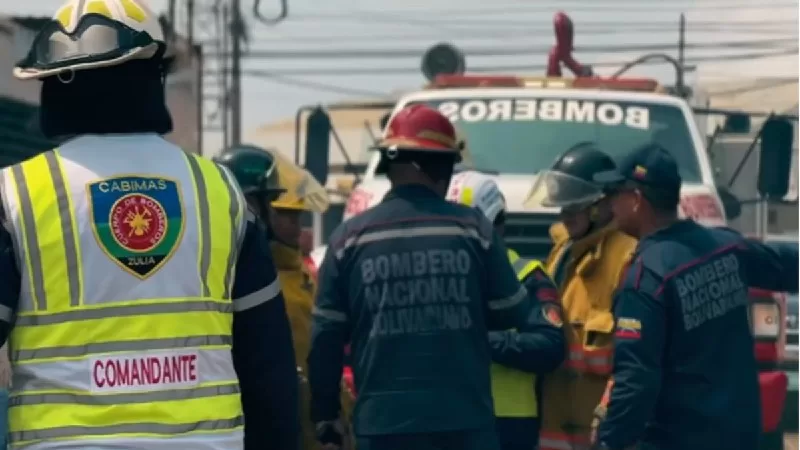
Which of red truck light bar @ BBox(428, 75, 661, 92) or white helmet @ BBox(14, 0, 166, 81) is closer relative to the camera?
white helmet @ BBox(14, 0, 166, 81)

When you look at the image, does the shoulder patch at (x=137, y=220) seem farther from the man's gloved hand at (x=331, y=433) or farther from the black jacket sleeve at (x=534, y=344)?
the black jacket sleeve at (x=534, y=344)

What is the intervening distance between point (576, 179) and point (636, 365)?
149cm

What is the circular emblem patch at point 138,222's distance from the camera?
3424 mm

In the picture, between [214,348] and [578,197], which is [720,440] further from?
[214,348]

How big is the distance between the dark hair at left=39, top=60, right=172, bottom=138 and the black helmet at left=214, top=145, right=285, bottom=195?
3.15m

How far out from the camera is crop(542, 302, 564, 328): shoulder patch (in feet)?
20.2

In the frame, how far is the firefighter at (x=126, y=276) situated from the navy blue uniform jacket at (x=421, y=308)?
1.67m

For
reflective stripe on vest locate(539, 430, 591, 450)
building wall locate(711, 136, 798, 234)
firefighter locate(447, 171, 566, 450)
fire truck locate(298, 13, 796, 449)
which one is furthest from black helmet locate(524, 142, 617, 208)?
building wall locate(711, 136, 798, 234)

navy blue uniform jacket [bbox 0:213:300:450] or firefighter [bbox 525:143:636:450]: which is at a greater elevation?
navy blue uniform jacket [bbox 0:213:300:450]

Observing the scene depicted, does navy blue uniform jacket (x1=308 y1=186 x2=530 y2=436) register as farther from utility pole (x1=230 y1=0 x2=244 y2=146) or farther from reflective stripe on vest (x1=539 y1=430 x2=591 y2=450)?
utility pole (x1=230 y1=0 x2=244 y2=146)

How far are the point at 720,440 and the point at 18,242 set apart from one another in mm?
2935

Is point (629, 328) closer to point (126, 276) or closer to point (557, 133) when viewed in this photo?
point (126, 276)

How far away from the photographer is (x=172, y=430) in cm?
339

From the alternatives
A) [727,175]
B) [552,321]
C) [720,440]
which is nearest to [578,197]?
[552,321]
